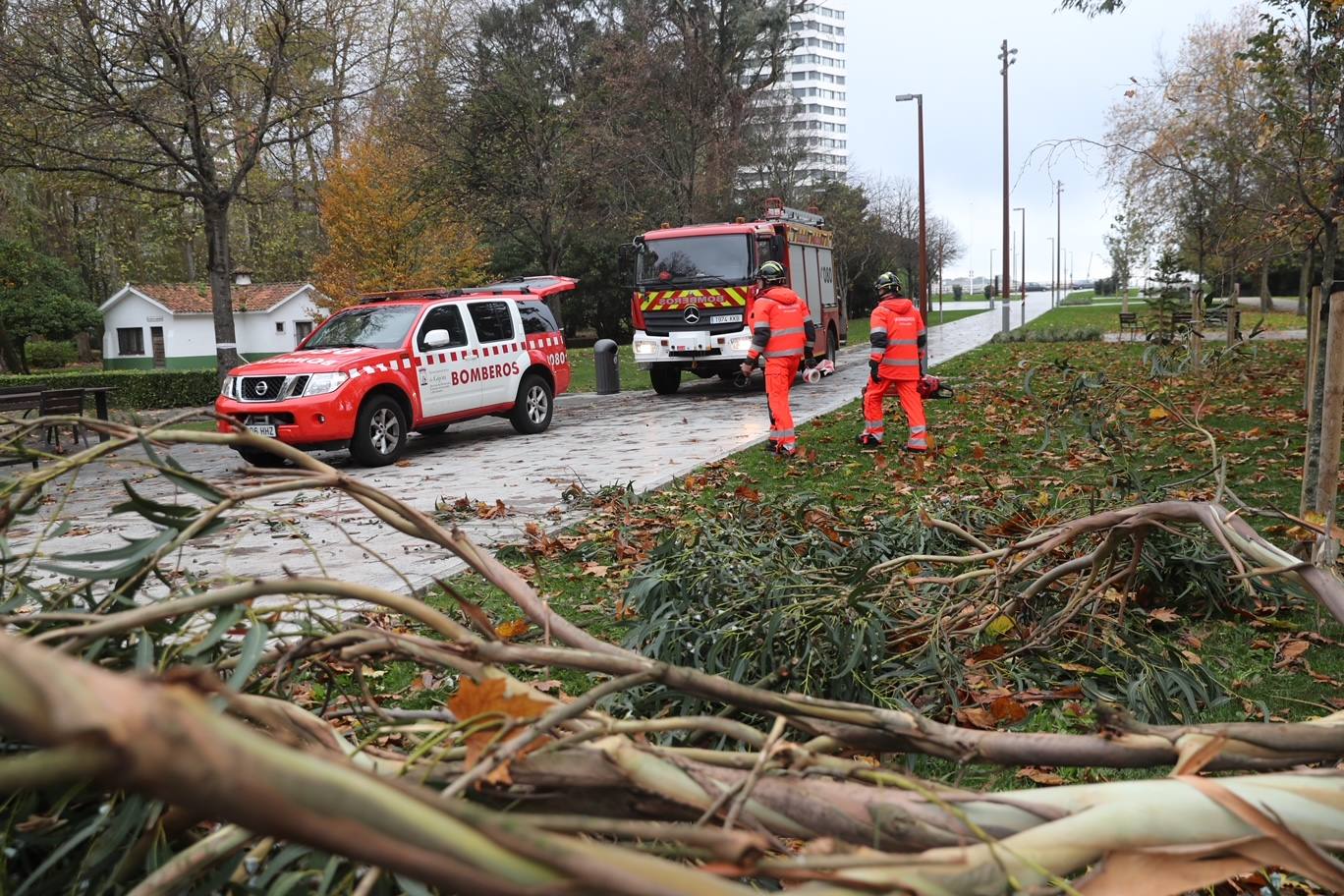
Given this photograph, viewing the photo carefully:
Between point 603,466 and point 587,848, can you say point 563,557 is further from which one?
point 587,848

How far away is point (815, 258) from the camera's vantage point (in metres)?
22.5

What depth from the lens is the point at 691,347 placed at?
18844 millimetres

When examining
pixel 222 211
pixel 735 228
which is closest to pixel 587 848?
pixel 735 228

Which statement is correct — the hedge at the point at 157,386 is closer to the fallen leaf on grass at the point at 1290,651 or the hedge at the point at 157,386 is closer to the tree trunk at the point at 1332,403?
the tree trunk at the point at 1332,403

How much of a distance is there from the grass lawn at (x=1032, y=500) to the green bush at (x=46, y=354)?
41042 mm

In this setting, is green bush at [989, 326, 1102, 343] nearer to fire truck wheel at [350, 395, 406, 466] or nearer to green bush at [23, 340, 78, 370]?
fire truck wheel at [350, 395, 406, 466]

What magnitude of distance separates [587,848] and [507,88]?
1311 inches

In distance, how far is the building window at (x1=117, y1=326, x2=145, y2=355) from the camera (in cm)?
4738

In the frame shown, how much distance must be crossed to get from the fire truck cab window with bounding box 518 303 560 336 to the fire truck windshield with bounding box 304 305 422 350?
1883 mm

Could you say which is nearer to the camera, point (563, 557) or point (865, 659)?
point (865, 659)

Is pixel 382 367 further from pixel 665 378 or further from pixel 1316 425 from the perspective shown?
pixel 1316 425

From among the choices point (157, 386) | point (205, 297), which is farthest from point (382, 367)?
point (205, 297)

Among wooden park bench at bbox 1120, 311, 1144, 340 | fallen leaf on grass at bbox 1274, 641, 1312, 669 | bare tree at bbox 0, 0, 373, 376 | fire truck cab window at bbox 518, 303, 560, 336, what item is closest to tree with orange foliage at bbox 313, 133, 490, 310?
bare tree at bbox 0, 0, 373, 376

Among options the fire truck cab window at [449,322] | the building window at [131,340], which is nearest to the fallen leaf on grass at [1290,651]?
the fire truck cab window at [449,322]
